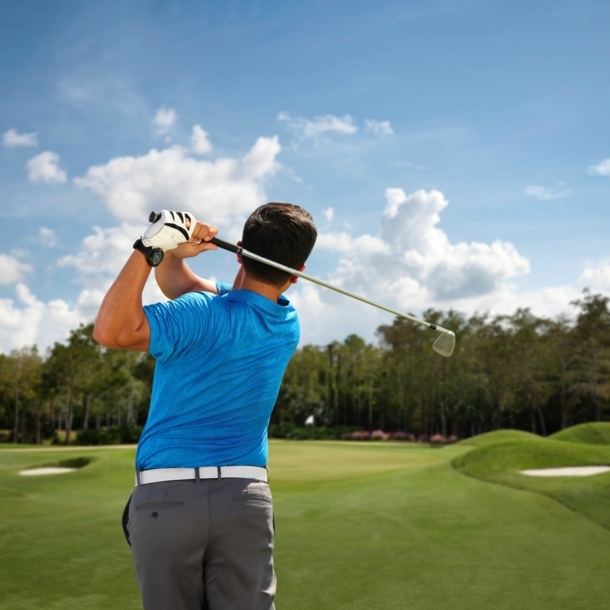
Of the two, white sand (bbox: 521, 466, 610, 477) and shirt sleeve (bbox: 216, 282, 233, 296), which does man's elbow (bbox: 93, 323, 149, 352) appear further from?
white sand (bbox: 521, 466, 610, 477)

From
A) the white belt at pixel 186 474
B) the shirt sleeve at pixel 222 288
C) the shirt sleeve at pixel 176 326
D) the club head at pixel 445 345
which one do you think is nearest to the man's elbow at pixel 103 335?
the shirt sleeve at pixel 176 326

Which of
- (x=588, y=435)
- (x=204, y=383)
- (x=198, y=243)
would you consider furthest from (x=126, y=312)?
(x=588, y=435)

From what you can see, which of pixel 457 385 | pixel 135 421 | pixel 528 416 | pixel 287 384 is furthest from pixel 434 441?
pixel 135 421

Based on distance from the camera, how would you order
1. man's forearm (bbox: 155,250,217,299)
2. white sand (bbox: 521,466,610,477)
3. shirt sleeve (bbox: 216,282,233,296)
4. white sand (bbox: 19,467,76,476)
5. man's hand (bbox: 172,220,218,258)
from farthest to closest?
white sand (bbox: 19,467,76,476) → white sand (bbox: 521,466,610,477) → shirt sleeve (bbox: 216,282,233,296) → man's forearm (bbox: 155,250,217,299) → man's hand (bbox: 172,220,218,258)

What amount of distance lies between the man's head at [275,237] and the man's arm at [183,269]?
0.49ft

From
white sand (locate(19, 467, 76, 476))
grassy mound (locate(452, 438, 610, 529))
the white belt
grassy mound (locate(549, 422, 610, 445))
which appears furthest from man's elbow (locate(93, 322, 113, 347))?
grassy mound (locate(549, 422, 610, 445))

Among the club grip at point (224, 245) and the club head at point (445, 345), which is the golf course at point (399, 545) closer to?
the club head at point (445, 345)

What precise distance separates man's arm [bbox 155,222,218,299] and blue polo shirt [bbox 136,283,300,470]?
0.25 meters

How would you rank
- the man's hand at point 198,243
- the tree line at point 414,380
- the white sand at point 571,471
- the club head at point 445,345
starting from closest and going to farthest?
the man's hand at point 198,243 → the club head at point 445,345 → the white sand at point 571,471 → the tree line at point 414,380

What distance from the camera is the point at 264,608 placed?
248 centimetres

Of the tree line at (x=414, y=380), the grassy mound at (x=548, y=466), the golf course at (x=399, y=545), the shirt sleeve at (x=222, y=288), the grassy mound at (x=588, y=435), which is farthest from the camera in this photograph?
the tree line at (x=414, y=380)

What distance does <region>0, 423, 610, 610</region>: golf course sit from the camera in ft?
19.6

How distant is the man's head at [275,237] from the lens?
8.53 feet

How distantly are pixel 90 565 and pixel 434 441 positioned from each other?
2024 inches
